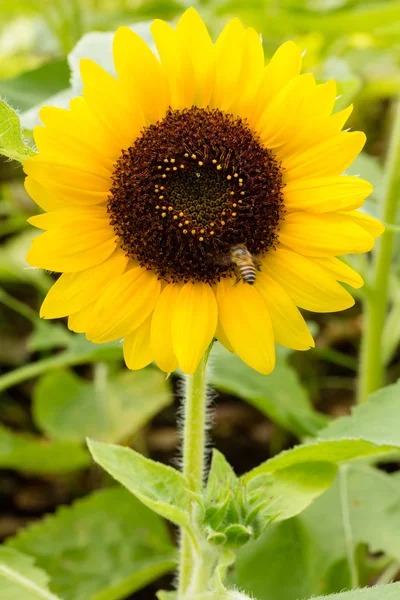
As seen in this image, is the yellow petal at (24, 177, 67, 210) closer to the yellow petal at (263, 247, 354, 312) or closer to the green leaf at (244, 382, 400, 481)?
the yellow petal at (263, 247, 354, 312)

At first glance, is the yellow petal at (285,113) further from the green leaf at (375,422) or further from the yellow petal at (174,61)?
the green leaf at (375,422)

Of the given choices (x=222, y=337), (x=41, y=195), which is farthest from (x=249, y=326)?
(x=41, y=195)

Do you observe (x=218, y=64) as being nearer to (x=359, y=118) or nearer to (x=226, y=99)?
(x=226, y=99)

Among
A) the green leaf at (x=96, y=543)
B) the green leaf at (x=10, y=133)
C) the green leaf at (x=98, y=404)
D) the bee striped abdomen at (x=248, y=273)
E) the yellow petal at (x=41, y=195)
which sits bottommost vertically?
the green leaf at (x=96, y=543)

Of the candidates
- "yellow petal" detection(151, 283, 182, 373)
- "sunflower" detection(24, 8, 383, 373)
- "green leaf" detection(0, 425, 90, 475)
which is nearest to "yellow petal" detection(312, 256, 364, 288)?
"sunflower" detection(24, 8, 383, 373)

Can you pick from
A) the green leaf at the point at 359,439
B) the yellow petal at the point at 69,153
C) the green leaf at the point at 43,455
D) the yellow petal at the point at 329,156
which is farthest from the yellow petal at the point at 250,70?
the green leaf at the point at 43,455

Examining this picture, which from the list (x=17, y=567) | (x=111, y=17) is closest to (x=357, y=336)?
(x=111, y=17)
